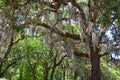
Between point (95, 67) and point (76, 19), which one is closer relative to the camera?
point (76, 19)

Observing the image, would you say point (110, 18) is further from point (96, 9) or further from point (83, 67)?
point (83, 67)

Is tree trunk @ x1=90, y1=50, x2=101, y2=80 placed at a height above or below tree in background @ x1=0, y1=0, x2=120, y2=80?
below

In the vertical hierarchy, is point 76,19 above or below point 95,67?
above

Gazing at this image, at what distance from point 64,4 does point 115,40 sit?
223cm

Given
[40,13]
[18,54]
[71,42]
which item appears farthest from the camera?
[18,54]

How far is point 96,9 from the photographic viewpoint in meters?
10.3

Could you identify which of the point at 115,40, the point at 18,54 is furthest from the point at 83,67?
the point at 115,40

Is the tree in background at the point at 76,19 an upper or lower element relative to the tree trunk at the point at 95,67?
upper

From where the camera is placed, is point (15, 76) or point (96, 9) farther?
point (15, 76)

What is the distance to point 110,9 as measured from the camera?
9.66 m

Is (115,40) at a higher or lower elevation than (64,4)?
lower

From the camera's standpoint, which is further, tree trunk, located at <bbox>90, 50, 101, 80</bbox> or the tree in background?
tree trunk, located at <bbox>90, 50, 101, 80</bbox>

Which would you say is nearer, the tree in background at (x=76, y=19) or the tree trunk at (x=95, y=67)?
the tree in background at (x=76, y=19)

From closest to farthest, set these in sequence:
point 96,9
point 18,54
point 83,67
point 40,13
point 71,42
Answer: point 96,9, point 40,13, point 71,42, point 83,67, point 18,54
